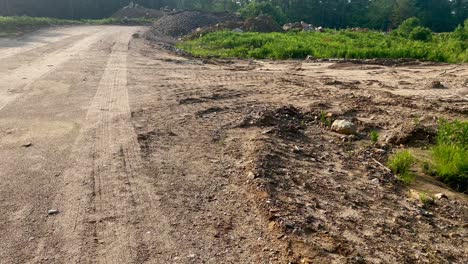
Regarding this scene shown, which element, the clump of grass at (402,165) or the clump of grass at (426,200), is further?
the clump of grass at (402,165)

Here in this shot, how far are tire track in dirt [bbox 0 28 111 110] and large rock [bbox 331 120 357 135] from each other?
611 centimetres

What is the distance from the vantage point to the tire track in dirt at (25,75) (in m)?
8.62

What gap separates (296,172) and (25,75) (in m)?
8.88

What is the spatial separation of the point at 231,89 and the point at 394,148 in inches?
185

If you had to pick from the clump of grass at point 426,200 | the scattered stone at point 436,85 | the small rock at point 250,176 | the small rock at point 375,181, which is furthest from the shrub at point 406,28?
the small rock at point 250,176

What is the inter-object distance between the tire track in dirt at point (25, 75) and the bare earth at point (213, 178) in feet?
0.36

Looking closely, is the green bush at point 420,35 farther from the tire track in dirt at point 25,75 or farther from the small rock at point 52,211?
the small rock at point 52,211

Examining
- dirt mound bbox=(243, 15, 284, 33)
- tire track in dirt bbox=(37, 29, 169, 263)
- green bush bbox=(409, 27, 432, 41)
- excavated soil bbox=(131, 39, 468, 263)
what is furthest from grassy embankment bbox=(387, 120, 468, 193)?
dirt mound bbox=(243, 15, 284, 33)

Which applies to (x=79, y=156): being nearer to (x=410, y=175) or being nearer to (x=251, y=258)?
(x=251, y=258)

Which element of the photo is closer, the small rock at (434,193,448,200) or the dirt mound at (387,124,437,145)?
the small rock at (434,193,448,200)

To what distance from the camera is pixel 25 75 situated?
10.9 metres

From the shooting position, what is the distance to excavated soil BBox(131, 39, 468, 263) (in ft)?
11.5

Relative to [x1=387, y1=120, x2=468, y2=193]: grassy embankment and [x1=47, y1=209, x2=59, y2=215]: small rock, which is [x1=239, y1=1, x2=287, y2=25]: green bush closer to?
[x1=387, y1=120, x2=468, y2=193]: grassy embankment

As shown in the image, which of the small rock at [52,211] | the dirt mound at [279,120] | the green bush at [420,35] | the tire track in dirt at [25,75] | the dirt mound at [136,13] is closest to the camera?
the small rock at [52,211]
